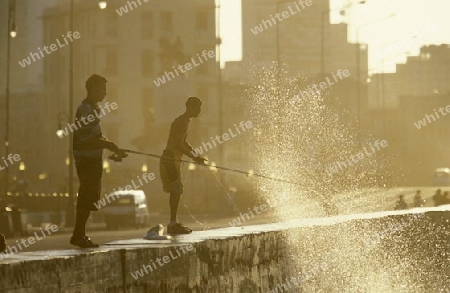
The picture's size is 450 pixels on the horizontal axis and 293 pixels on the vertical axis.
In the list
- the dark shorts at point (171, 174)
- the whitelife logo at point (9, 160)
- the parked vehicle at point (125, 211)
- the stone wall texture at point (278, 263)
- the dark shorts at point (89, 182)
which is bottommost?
the stone wall texture at point (278, 263)

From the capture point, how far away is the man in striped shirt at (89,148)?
10625mm

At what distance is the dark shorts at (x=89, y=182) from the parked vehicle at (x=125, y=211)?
36986mm

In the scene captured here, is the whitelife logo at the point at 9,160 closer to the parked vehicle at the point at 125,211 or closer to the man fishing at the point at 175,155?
the parked vehicle at the point at 125,211

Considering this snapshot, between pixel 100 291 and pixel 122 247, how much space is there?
0.81m

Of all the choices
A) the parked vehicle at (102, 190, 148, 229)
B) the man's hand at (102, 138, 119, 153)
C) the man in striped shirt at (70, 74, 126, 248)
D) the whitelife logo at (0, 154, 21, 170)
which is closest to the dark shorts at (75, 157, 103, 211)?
the man in striped shirt at (70, 74, 126, 248)

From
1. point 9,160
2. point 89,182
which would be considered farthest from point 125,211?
point 89,182

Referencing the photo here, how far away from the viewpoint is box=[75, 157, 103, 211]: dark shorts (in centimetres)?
1079

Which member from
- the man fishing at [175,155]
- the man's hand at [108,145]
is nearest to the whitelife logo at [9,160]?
the man fishing at [175,155]

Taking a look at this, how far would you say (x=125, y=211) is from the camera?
4841 cm

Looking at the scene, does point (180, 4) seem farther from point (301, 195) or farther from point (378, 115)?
point (301, 195)

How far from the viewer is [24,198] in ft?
192

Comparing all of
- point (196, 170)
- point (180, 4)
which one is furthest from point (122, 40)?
point (196, 170)

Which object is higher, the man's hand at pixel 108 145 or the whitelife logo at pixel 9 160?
the whitelife logo at pixel 9 160

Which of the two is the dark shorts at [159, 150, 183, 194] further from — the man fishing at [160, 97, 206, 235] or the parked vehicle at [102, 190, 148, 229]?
the parked vehicle at [102, 190, 148, 229]
